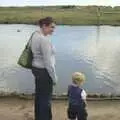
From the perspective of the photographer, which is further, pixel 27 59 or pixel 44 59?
pixel 27 59

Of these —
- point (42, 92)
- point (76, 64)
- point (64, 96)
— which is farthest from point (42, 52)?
point (76, 64)

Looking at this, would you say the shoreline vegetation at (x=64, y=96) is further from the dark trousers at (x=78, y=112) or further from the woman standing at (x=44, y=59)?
the woman standing at (x=44, y=59)

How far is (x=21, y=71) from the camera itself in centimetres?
1484

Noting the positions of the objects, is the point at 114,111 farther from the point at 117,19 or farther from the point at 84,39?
the point at 117,19

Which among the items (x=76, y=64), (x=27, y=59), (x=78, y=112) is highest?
(x=27, y=59)

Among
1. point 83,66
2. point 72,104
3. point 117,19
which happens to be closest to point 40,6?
point 117,19

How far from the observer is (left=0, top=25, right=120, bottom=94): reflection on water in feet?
43.1

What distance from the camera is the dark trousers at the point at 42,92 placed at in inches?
320

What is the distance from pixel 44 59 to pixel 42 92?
511 millimetres

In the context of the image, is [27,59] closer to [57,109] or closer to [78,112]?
[78,112]

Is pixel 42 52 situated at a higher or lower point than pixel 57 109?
higher

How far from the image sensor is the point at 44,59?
8000mm

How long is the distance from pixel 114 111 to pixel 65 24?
2620 cm

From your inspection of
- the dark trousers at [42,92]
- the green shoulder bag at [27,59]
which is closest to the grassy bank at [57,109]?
the dark trousers at [42,92]
